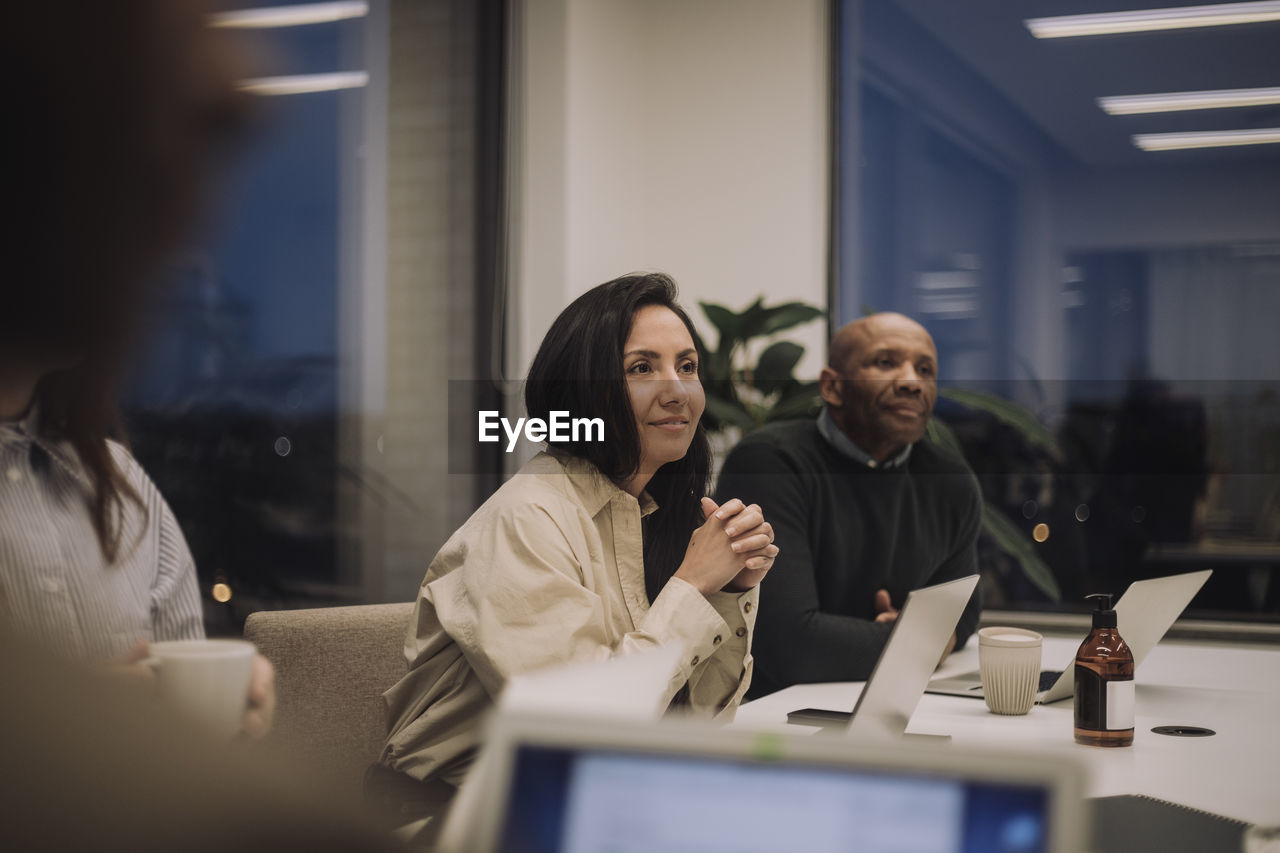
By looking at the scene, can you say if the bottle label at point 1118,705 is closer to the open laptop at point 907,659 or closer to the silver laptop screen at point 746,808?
the open laptop at point 907,659

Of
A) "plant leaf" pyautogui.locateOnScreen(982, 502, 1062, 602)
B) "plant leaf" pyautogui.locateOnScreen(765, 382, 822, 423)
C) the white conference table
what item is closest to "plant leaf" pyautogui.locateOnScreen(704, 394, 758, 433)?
"plant leaf" pyautogui.locateOnScreen(765, 382, 822, 423)

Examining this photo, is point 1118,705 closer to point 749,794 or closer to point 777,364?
point 749,794

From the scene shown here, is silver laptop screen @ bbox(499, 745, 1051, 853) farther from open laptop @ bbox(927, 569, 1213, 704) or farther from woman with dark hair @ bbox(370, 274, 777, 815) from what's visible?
open laptop @ bbox(927, 569, 1213, 704)

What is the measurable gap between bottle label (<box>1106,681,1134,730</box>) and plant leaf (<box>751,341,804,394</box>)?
1.72 m

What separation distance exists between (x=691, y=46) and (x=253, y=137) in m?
3.53

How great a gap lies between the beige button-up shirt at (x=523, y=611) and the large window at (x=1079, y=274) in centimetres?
171

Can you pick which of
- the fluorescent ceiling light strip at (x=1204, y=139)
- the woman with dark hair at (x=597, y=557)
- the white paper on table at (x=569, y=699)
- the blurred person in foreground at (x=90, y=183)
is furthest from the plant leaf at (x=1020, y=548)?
the blurred person in foreground at (x=90, y=183)

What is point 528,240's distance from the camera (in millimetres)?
3391

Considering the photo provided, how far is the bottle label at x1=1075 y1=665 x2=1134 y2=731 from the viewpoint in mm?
1468

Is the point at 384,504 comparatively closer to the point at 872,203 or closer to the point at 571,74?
the point at 571,74

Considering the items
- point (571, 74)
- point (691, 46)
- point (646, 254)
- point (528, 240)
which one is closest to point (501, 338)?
point (528, 240)

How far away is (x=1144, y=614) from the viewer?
69.6 inches

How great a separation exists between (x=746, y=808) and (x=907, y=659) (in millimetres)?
878

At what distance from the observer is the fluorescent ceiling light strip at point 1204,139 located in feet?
10.4
